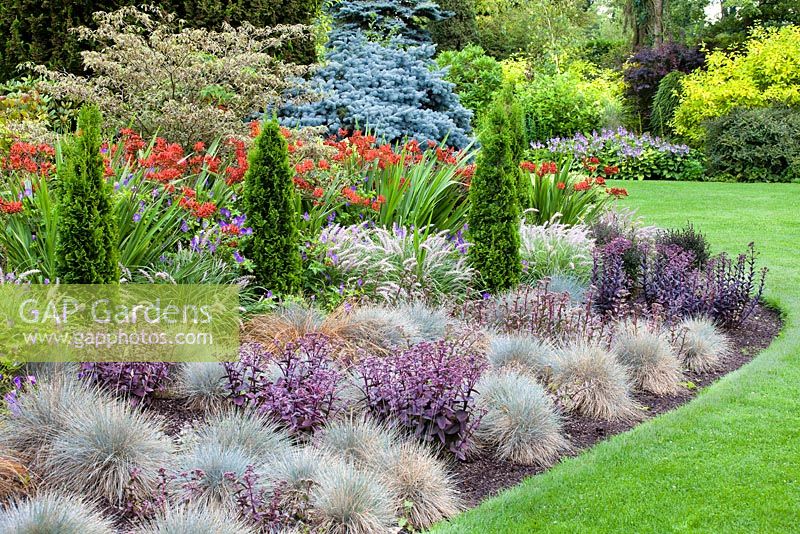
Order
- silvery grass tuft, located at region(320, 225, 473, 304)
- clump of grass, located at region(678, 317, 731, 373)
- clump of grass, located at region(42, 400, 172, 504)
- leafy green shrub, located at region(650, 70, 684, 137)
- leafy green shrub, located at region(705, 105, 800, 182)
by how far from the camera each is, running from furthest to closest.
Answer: leafy green shrub, located at region(650, 70, 684, 137), leafy green shrub, located at region(705, 105, 800, 182), silvery grass tuft, located at region(320, 225, 473, 304), clump of grass, located at region(678, 317, 731, 373), clump of grass, located at region(42, 400, 172, 504)

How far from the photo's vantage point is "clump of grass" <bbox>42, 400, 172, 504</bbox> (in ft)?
12.2

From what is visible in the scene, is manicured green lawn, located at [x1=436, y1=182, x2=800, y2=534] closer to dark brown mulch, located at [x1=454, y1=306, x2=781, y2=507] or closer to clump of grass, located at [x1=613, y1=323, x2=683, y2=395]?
dark brown mulch, located at [x1=454, y1=306, x2=781, y2=507]

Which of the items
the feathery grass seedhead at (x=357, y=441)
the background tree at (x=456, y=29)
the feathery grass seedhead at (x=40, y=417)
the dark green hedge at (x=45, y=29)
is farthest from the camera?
the background tree at (x=456, y=29)

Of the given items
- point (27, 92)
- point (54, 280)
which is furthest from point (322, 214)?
point (27, 92)

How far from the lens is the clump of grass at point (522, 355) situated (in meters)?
5.38

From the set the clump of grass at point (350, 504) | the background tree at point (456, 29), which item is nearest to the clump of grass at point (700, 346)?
the clump of grass at point (350, 504)

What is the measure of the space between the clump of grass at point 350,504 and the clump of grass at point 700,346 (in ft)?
10.5

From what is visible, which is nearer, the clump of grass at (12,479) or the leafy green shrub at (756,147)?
the clump of grass at (12,479)

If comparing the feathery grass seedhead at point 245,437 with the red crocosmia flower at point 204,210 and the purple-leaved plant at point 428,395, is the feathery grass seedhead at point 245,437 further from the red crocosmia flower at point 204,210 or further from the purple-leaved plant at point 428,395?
the red crocosmia flower at point 204,210

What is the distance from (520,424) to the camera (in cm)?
454

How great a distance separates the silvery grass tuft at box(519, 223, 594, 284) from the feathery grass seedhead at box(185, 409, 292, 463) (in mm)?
3876

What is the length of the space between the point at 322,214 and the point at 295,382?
3016 mm

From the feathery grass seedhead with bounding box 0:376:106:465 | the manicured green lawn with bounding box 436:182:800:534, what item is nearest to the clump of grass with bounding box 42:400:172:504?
the feathery grass seedhead with bounding box 0:376:106:465

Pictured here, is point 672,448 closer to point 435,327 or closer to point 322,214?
point 435,327
